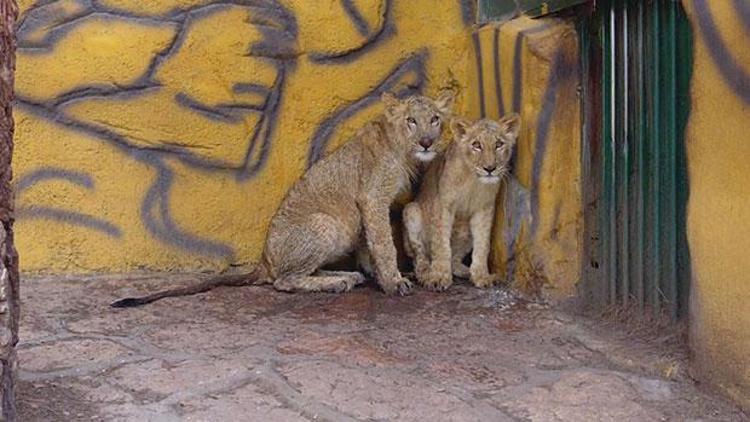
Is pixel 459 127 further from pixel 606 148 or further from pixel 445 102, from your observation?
pixel 606 148

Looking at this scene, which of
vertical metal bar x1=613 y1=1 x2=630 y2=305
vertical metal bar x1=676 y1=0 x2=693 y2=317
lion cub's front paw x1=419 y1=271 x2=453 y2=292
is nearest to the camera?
vertical metal bar x1=676 y1=0 x2=693 y2=317

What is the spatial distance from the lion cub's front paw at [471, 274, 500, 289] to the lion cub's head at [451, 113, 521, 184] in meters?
0.64

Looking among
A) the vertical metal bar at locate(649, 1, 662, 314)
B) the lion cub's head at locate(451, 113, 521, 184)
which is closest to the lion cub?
the lion cub's head at locate(451, 113, 521, 184)

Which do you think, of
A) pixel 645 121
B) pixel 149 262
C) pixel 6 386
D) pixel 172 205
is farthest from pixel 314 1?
pixel 6 386

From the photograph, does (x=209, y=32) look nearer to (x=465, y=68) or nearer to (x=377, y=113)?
(x=377, y=113)

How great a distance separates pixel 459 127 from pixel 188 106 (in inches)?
71.1

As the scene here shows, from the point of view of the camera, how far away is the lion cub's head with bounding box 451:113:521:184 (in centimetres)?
582

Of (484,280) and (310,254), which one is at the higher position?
(310,254)

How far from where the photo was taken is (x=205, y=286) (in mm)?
5977

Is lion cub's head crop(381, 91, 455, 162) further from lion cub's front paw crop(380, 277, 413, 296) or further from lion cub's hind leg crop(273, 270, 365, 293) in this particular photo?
lion cub's hind leg crop(273, 270, 365, 293)

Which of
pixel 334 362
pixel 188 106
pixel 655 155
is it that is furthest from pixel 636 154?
pixel 188 106

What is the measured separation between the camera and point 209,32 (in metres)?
6.39

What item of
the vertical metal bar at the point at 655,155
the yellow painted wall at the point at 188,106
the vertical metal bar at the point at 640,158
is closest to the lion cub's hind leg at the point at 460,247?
the yellow painted wall at the point at 188,106

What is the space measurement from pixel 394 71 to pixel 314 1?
738mm
